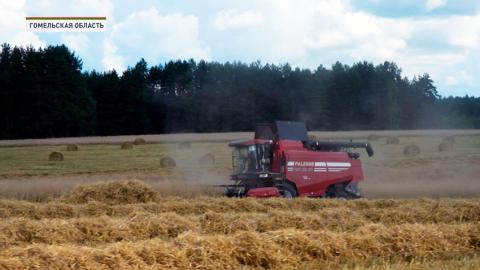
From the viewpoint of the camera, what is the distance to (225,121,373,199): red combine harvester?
17.7m

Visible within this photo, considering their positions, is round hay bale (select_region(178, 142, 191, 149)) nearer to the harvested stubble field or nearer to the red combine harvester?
the red combine harvester

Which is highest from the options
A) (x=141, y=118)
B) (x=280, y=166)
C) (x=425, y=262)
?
(x=141, y=118)

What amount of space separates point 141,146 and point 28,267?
32.3m

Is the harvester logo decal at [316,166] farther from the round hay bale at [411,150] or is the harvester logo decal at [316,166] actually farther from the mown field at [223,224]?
the round hay bale at [411,150]

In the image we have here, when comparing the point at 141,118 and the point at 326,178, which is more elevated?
the point at 141,118

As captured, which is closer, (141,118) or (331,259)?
(331,259)

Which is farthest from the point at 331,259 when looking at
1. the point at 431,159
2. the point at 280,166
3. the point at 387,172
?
the point at 431,159

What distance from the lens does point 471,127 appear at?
56.0m

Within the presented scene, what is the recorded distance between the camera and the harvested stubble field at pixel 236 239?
813 centimetres

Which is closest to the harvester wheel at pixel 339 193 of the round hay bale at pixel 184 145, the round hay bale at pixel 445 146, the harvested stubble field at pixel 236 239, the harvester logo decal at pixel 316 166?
the harvester logo decal at pixel 316 166

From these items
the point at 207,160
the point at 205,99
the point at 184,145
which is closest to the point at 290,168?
the point at 207,160

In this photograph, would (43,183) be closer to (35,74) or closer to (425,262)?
(425,262)

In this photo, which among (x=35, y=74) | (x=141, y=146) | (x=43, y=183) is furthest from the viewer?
(x=35, y=74)

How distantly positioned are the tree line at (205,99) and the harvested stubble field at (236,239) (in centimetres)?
2863
